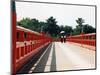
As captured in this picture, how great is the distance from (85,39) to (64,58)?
1.11 ft

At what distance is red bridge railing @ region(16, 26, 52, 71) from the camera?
225 centimetres

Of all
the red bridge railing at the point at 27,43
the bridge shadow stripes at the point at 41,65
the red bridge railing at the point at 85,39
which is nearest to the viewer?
the red bridge railing at the point at 27,43

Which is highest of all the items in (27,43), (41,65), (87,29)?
(87,29)

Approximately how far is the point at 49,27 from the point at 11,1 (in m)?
0.49

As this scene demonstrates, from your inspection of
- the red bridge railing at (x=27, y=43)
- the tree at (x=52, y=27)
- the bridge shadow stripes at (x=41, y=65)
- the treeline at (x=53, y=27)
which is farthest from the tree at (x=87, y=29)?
the bridge shadow stripes at (x=41, y=65)

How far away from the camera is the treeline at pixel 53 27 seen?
2.31 meters

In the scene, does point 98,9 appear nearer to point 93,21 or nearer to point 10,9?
point 93,21

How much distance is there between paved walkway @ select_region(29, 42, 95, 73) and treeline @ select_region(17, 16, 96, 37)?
135mm

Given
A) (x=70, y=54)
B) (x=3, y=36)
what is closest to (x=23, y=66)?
(x=3, y=36)

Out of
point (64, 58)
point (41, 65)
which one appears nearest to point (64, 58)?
point (64, 58)

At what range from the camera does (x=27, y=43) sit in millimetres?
2326

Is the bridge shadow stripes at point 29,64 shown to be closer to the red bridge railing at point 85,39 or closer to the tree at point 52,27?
the tree at point 52,27

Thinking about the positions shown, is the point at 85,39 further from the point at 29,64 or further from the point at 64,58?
the point at 29,64

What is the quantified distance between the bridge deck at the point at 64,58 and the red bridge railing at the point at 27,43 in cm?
10
